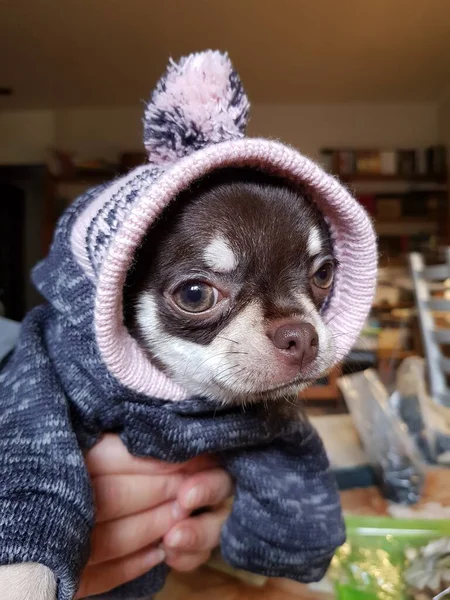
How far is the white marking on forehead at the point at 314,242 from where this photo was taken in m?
0.85

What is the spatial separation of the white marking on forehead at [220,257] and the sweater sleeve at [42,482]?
0.29m

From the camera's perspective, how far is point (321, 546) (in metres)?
0.87

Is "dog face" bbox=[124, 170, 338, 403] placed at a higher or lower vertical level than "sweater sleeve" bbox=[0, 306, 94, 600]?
higher

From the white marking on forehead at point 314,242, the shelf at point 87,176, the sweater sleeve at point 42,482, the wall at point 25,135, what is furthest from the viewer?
the wall at point 25,135

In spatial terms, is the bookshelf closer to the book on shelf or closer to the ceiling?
the book on shelf

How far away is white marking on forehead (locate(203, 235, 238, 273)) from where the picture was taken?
776mm

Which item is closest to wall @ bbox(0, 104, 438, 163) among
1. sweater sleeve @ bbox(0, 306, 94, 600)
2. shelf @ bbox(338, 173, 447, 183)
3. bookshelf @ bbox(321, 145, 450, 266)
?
bookshelf @ bbox(321, 145, 450, 266)

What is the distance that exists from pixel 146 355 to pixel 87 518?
28 centimetres

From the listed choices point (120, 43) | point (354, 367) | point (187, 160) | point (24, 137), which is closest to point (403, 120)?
point (120, 43)

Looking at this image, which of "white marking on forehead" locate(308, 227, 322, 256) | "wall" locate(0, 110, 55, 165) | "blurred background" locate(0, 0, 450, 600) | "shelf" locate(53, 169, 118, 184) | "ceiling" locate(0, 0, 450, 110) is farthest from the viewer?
"wall" locate(0, 110, 55, 165)

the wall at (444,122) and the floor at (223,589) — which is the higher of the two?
the wall at (444,122)

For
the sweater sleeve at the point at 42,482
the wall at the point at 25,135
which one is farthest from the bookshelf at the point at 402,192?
the sweater sleeve at the point at 42,482

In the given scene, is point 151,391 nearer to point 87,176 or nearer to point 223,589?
point 223,589

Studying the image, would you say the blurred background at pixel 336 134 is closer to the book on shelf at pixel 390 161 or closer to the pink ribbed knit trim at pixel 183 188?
the book on shelf at pixel 390 161
